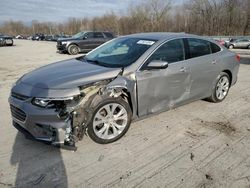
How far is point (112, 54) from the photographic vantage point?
4496mm

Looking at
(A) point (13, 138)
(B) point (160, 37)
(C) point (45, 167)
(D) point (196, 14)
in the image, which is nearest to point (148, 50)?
(B) point (160, 37)

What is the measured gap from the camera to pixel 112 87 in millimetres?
3576

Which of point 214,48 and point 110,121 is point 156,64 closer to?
point 110,121

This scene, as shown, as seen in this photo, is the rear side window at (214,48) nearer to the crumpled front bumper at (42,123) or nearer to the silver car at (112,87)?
the silver car at (112,87)

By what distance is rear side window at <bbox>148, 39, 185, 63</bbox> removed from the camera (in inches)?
162

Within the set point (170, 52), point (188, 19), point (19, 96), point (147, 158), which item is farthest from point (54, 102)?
point (188, 19)

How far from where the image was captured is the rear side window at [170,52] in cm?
411

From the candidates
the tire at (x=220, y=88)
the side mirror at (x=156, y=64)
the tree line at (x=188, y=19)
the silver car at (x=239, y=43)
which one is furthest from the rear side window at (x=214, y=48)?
the tree line at (x=188, y=19)

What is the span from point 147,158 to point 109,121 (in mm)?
802

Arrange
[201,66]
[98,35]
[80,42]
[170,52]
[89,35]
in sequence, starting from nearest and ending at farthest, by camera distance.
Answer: [170,52] < [201,66] < [80,42] < [89,35] < [98,35]

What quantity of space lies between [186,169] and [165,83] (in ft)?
5.13

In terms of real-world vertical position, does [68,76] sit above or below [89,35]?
below

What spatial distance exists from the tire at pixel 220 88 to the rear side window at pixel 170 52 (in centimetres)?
132

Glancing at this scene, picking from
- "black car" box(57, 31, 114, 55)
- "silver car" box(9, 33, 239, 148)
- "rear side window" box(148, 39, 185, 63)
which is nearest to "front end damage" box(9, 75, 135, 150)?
"silver car" box(9, 33, 239, 148)
